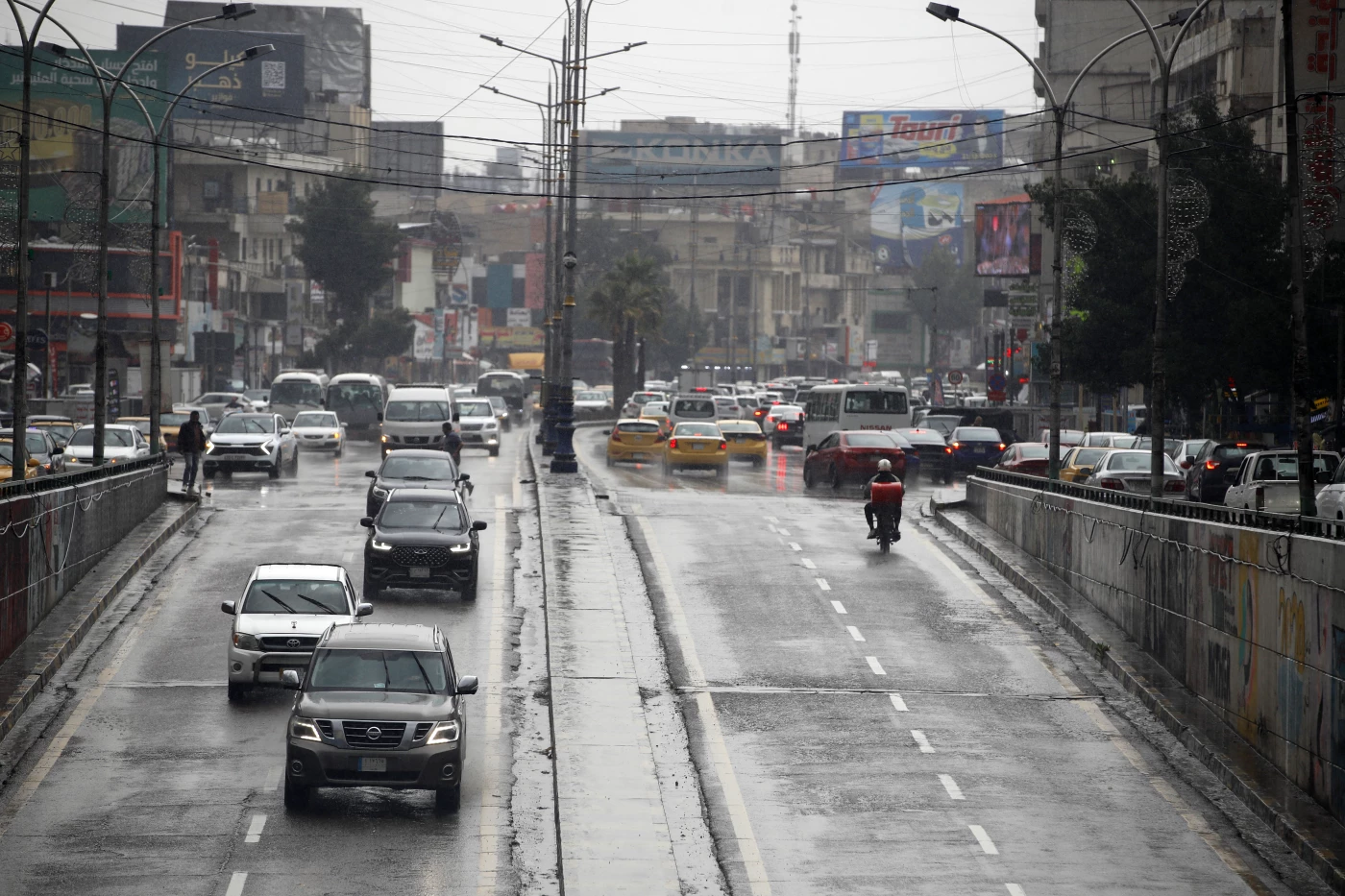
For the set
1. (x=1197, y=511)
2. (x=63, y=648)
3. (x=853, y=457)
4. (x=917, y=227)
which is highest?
(x=917, y=227)

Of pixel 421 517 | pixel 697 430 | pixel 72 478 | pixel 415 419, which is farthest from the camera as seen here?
pixel 415 419

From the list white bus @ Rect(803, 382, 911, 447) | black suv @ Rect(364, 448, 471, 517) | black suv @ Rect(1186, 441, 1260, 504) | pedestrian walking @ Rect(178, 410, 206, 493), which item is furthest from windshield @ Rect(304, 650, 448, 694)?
white bus @ Rect(803, 382, 911, 447)

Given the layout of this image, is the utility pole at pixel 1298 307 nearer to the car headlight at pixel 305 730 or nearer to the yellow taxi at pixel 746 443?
the car headlight at pixel 305 730

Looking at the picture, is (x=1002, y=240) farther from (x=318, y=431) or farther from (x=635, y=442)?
(x=318, y=431)

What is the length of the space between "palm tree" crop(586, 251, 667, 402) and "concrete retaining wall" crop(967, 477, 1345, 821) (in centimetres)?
7113

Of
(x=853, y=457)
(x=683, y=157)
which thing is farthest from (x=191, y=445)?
(x=683, y=157)

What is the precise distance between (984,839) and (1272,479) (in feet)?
51.1

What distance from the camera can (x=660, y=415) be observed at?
68125 millimetres

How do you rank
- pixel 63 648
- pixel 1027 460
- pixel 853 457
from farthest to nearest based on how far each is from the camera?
pixel 853 457
pixel 1027 460
pixel 63 648

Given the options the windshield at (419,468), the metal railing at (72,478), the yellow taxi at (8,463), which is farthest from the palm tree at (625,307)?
the windshield at (419,468)

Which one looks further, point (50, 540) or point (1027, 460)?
point (1027, 460)

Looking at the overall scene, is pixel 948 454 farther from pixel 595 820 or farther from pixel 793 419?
pixel 595 820

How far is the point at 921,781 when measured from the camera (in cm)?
1755

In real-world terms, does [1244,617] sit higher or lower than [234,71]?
lower
